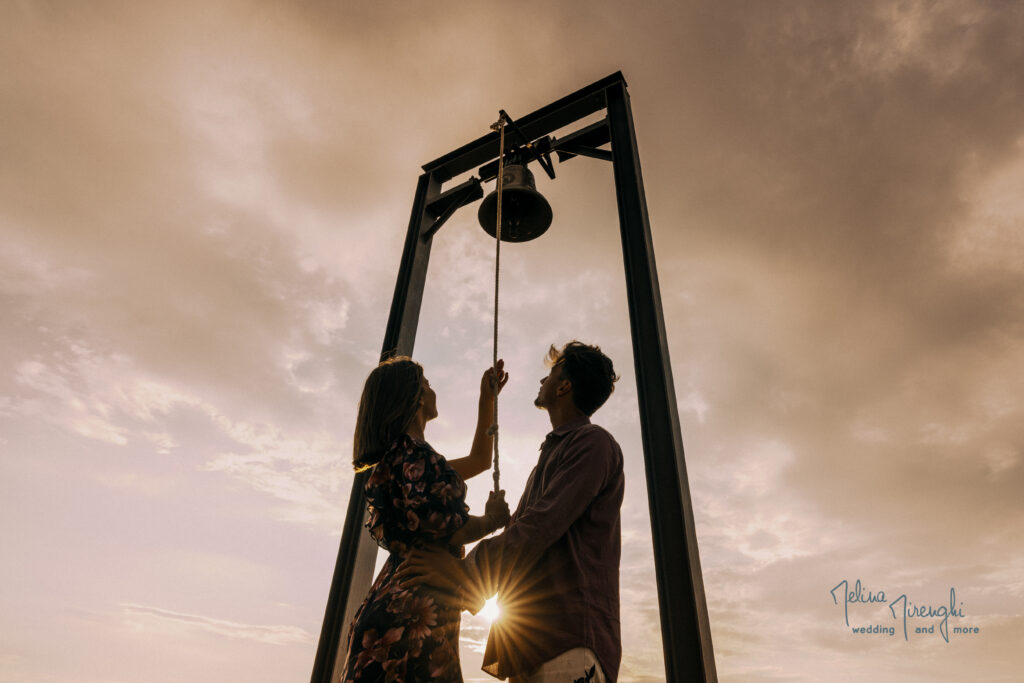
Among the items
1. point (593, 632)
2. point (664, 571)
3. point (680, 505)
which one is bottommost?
point (593, 632)

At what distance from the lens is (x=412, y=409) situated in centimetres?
203

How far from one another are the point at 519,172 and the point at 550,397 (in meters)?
1.76

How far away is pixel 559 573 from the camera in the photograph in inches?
63.7

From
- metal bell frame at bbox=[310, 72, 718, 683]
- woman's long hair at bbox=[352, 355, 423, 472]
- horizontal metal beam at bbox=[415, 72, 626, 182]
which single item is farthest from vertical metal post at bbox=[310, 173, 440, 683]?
woman's long hair at bbox=[352, 355, 423, 472]

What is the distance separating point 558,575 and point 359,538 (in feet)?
5.15

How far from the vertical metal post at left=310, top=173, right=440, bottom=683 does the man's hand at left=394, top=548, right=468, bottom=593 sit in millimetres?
1185

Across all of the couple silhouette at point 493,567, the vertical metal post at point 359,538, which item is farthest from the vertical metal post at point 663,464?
the vertical metal post at point 359,538

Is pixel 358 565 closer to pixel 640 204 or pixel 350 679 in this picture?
pixel 350 679

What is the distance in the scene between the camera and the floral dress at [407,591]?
1584mm

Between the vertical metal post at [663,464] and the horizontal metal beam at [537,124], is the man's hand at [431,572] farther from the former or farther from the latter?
the horizontal metal beam at [537,124]

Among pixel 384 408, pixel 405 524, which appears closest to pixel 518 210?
pixel 384 408

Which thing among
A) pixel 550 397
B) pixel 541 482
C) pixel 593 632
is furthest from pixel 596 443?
pixel 593 632

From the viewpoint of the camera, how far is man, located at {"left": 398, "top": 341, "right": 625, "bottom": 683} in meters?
1.52

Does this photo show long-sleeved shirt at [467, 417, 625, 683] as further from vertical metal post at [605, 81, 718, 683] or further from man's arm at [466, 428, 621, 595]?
vertical metal post at [605, 81, 718, 683]
